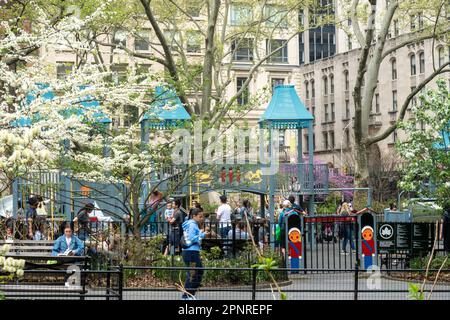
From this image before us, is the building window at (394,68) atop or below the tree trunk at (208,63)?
atop

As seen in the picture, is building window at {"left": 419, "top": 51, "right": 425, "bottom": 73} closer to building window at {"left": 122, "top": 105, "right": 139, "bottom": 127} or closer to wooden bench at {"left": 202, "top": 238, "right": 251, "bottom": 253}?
building window at {"left": 122, "top": 105, "right": 139, "bottom": 127}

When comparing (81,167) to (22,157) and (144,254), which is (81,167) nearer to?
(144,254)

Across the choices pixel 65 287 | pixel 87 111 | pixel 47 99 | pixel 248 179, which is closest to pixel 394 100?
pixel 248 179

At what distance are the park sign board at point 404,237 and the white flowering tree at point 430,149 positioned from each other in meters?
0.92

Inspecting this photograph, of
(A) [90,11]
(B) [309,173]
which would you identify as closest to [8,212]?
(A) [90,11]

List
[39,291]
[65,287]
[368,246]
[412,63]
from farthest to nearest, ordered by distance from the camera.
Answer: [412,63]
[368,246]
[65,287]
[39,291]

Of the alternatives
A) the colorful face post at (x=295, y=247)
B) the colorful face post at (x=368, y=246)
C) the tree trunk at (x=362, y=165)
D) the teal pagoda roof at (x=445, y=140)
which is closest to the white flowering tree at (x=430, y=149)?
the teal pagoda roof at (x=445, y=140)

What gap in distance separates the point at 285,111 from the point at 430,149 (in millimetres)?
11934

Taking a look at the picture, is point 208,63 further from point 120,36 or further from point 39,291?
point 39,291

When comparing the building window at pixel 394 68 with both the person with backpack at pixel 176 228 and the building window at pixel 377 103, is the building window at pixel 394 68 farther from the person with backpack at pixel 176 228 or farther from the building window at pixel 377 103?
the person with backpack at pixel 176 228

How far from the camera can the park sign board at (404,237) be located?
21.8m

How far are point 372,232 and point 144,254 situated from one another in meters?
5.35

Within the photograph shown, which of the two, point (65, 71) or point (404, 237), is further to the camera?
point (404, 237)

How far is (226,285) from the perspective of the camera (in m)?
17.6
